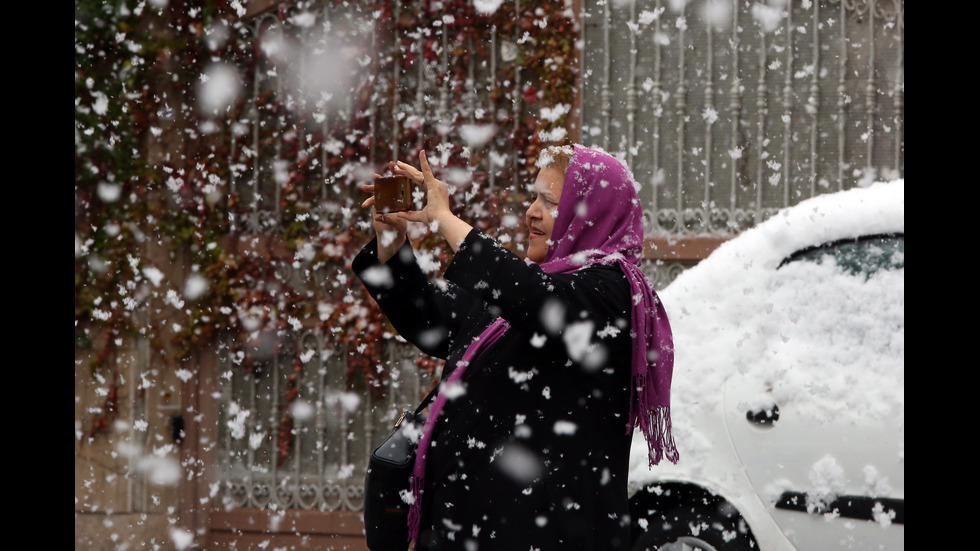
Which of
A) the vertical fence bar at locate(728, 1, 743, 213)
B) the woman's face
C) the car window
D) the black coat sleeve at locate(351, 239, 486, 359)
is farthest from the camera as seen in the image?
the vertical fence bar at locate(728, 1, 743, 213)

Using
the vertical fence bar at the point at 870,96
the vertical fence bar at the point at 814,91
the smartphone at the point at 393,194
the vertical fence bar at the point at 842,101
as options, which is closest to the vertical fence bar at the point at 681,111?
the vertical fence bar at the point at 814,91

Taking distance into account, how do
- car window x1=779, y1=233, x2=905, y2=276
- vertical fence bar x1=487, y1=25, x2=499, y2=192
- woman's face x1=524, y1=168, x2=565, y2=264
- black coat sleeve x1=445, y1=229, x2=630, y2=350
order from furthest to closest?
vertical fence bar x1=487, y1=25, x2=499, y2=192, car window x1=779, y1=233, x2=905, y2=276, woman's face x1=524, y1=168, x2=565, y2=264, black coat sleeve x1=445, y1=229, x2=630, y2=350

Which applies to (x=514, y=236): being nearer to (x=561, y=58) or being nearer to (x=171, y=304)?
(x=561, y=58)

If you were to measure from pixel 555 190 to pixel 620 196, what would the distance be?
16 centimetres

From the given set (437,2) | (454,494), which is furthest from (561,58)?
(454,494)

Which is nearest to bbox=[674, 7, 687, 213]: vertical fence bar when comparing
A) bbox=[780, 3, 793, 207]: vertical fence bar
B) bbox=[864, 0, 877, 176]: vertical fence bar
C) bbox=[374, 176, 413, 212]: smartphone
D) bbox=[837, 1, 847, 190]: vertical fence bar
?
bbox=[780, 3, 793, 207]: vertical fence bar

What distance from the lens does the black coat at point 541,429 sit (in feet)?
7.48

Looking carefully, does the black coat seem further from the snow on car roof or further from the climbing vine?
the climbing vine

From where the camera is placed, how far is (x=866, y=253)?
12.6 ft

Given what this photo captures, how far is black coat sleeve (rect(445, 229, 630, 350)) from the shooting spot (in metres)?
2.22

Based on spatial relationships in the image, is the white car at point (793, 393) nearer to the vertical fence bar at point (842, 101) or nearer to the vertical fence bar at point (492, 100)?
the vertical fence bar at point (842, 101)

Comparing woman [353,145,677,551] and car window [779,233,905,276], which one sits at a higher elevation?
car window [779,233,905,276]

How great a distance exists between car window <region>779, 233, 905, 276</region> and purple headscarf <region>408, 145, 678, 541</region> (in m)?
1.53

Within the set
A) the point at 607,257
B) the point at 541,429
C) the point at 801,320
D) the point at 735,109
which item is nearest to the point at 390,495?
the point at 541,429
